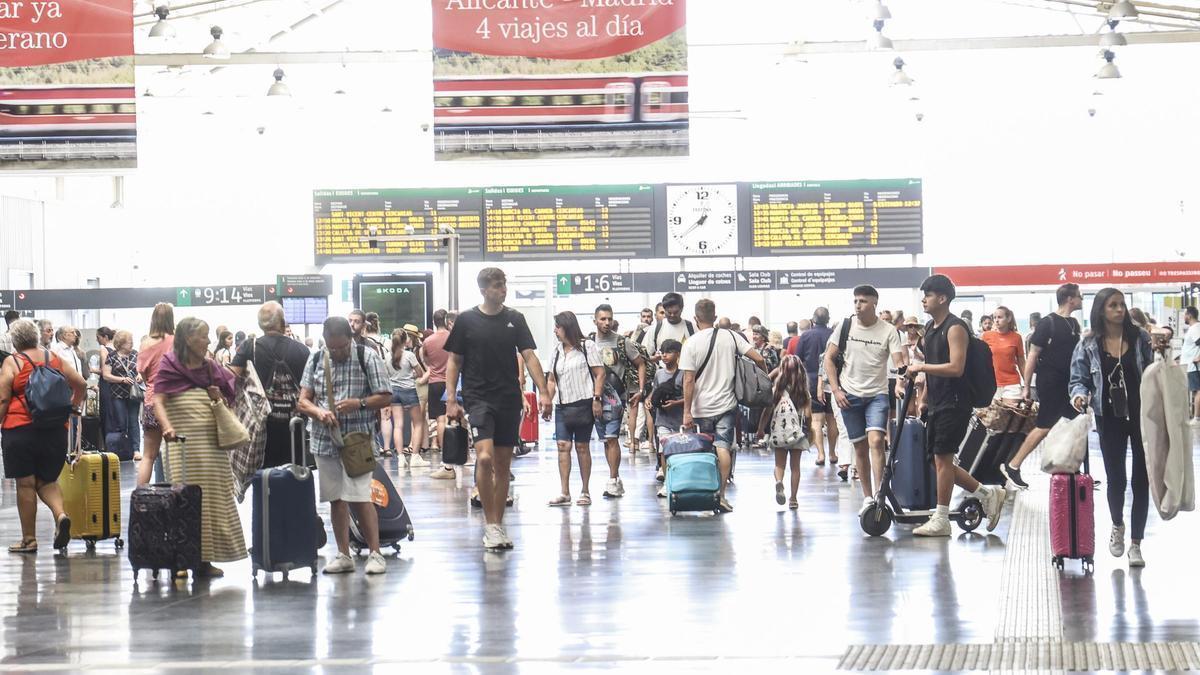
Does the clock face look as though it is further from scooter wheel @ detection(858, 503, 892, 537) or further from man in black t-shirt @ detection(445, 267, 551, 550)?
man in black t-shirt @ detection(445, 267, 551, 550)

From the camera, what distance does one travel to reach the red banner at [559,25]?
967cm

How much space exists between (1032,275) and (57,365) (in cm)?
1979

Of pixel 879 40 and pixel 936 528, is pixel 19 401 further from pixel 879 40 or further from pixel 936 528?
pixel 879 40

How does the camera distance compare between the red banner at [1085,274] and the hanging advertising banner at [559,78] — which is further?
the red banner at [1085,274]

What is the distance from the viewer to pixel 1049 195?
96.2 feet

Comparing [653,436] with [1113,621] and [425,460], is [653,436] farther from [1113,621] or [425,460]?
[1113,621]

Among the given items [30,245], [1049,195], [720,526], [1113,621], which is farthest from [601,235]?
[1113,621]

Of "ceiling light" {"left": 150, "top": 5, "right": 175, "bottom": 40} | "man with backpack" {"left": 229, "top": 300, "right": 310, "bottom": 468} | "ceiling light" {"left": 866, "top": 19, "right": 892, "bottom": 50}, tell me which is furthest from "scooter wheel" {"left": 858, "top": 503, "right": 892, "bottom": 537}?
"ceiling light" {"left": 150, "top": 5, "right": 175, "bottom": 40}

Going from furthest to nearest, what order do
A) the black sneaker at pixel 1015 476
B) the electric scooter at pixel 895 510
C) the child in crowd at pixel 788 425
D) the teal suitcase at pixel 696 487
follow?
the black sneaker at pixel 1015 476, the child in crowd at pixel 788 425, the teal suitcase at pixel 696 487, the electric scooter at pixel 895 510

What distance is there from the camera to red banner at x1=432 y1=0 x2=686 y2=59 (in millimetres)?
9672

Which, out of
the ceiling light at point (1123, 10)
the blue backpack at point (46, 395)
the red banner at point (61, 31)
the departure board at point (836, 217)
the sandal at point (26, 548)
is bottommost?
the sandal at point (26, 548)

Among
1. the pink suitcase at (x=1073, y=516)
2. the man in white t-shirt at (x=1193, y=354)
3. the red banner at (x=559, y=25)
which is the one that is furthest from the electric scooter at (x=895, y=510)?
the man in white t-shirt at (x=1193, y=354)

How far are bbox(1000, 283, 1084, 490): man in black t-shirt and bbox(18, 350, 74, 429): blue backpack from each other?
6.50m

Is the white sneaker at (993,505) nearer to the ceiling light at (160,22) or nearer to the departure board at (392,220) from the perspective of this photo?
the ceiling light at (160,22)
